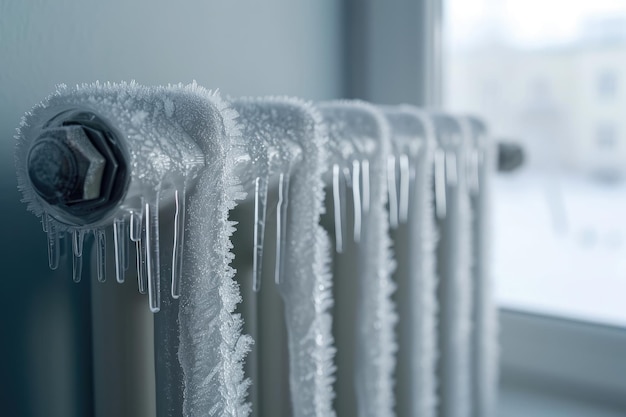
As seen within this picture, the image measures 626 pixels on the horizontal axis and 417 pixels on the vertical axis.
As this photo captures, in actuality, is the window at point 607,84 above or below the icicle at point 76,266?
above

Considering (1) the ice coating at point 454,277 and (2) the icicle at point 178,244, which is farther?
(1) the ice coating at point 454,277

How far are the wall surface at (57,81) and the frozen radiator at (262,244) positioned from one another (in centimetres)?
4

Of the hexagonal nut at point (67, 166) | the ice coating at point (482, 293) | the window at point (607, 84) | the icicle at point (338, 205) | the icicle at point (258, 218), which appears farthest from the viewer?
the window at point (607, 84)

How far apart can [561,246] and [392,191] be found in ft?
1.55

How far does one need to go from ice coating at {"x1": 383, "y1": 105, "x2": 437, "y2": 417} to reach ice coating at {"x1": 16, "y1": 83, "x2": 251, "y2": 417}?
0.93 ft

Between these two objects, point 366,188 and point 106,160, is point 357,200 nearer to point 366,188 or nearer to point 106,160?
point 366,188

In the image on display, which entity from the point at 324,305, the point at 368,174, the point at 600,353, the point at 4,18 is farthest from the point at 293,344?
the point at 600,353

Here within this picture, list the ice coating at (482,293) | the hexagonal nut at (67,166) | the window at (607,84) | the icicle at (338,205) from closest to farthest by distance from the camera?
the hexagonal nut at (67,166) < the icicle at (338,205) < the ice coating at (482,293) < the window at (607,84)

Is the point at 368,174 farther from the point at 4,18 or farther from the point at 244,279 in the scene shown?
the point at 4,18

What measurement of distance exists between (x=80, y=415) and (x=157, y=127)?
297 mm

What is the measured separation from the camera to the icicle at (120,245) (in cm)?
37

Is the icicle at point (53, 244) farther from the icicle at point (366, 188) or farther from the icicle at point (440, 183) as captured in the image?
the icicle at point (440, 183)

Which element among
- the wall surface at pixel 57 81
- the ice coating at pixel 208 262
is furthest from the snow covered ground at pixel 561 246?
the ice coating at pixel 208 262

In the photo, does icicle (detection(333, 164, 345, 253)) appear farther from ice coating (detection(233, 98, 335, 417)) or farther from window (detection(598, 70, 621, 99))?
window (detection(598, 70, 621, 99))
